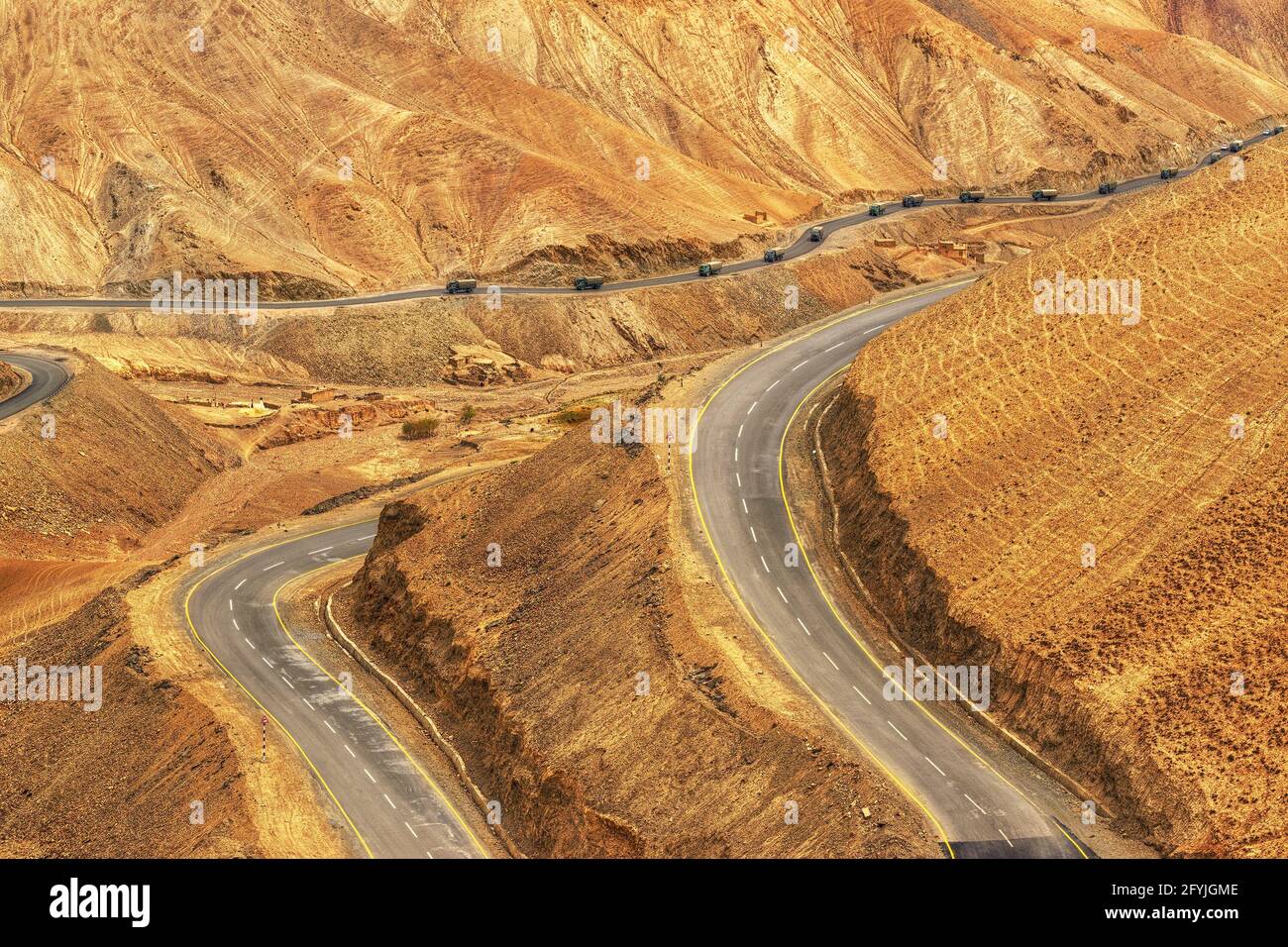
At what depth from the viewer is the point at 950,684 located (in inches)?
1686

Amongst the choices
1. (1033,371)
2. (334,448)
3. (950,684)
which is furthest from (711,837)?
(334,448)

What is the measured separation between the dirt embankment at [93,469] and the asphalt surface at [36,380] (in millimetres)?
813

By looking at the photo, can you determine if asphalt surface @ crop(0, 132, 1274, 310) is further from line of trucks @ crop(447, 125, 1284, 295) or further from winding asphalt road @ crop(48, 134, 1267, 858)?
winding asphalt road @ crop(48, 134, 1267, 858)

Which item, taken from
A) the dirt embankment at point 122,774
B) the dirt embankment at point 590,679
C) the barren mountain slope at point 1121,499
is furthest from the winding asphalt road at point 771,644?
the dirt embankment at point 122,774

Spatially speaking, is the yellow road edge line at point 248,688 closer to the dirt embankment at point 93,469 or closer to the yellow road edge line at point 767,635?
the dirt embankment at point 93,469

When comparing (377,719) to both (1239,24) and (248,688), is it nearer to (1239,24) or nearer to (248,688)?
(248,688)

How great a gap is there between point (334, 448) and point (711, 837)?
148 feet

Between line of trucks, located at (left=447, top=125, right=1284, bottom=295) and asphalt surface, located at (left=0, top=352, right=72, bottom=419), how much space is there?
83.7 feet

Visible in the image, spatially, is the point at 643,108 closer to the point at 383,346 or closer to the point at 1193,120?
the point at 383,346

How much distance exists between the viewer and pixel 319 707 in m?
49.8

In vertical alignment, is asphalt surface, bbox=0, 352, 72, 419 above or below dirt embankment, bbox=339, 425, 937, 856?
above

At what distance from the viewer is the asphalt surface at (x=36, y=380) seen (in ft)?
230

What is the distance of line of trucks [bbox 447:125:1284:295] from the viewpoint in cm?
9594

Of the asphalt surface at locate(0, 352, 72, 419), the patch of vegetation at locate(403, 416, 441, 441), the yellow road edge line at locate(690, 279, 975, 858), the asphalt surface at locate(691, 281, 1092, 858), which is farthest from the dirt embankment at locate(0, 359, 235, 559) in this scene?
the asphalt surface at locate(691, 281, 1092, 858)
